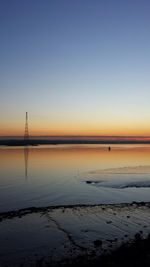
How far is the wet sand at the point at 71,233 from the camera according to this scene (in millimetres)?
11281

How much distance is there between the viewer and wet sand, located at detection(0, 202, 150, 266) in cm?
1128

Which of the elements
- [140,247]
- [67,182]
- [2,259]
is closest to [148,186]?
[67,182]

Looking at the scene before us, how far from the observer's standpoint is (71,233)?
561 inches

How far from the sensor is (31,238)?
13.6m

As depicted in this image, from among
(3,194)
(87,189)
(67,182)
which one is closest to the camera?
(3,194)

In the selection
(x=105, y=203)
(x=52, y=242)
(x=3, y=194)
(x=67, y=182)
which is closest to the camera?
(x=52, y=242)

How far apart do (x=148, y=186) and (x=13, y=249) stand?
16.9 metres

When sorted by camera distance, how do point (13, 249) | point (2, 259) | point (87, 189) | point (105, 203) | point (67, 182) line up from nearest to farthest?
1. point (2, 259)
2. point (13, 249)
3. point (105, 203)
4. point (87, 189)
5. point (67, 182)

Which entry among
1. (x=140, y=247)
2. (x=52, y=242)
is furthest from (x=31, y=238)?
(x=140, y=247)

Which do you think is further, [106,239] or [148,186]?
[148,186]

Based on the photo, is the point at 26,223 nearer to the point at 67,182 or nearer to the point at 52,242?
the point at 52,242

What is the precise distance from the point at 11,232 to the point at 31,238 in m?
1.17

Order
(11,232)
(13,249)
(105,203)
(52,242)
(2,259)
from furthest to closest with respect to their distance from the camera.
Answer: (105,203), (11,232), (52,242), (13,249), (2,259)

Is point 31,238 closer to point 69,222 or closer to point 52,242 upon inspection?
point 52,242
